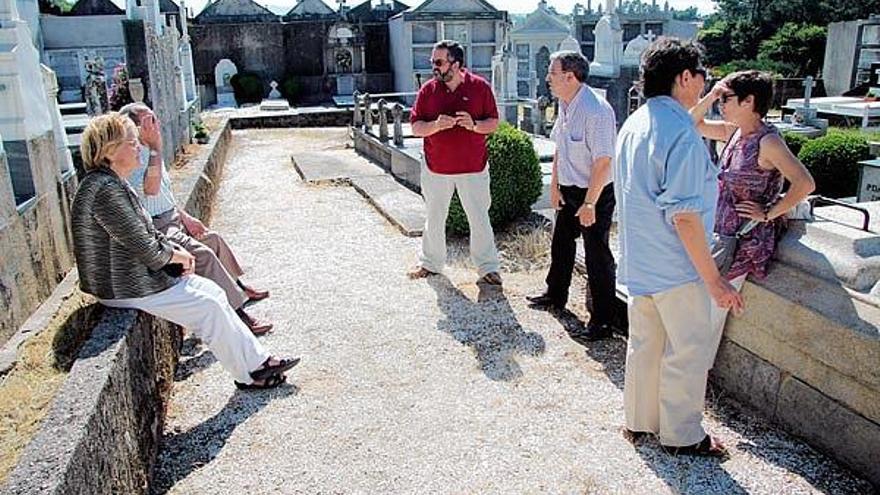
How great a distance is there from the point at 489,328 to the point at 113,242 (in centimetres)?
216

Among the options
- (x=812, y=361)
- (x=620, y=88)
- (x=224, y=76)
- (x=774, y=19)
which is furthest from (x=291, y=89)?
(x=774, y=19)

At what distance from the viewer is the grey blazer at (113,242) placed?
303 cm

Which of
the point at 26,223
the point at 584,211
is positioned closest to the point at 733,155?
the point at 584,211

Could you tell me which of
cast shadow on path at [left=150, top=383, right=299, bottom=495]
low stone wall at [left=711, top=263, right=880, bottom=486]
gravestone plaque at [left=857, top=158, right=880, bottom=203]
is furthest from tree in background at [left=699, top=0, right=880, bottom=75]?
cast shadow on path at [left=150, top=383, right=299, bottom=495]

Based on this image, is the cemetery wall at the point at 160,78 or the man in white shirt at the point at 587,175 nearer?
the man in white shirt at the point at 587,175

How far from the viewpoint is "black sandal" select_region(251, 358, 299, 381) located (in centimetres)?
358

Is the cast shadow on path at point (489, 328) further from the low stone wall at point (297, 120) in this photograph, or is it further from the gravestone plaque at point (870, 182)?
the low stone wall at point (297, 120)

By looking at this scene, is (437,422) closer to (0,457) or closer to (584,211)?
(584,211)

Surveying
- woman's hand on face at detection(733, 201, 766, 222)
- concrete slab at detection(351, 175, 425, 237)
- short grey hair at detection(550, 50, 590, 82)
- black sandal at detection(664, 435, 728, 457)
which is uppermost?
short grey hair at detection(550, 50, 590, 82)

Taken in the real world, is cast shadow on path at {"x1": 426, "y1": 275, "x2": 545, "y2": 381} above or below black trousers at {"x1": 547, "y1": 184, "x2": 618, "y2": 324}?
below

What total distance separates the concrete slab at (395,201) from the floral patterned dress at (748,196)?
3.57 m

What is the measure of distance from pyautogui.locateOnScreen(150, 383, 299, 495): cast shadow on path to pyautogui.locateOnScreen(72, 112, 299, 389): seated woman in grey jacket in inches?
9.3

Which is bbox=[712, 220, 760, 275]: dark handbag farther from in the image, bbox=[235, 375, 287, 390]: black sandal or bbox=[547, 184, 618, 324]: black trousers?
bbox=[235, 375, 287, 390]: black sandal

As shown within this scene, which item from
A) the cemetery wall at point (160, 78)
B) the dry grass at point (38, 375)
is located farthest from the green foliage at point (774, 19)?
the dry grass at point (38, 375)
